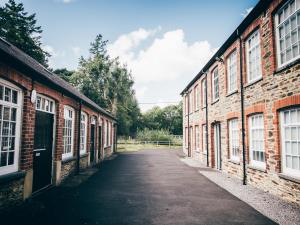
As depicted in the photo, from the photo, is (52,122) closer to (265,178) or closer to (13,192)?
(13,192)

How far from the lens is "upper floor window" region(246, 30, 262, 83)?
27.9 feet

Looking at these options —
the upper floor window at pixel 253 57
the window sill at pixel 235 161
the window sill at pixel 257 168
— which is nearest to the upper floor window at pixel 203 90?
the window sill at pixel 235 161

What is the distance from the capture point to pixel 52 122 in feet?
27.2

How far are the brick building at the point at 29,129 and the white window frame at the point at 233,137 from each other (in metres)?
7.38

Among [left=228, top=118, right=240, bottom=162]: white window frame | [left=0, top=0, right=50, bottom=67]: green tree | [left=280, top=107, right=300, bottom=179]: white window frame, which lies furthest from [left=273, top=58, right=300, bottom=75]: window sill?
[left=0, top=0, right=50, bottom=67]: green tree

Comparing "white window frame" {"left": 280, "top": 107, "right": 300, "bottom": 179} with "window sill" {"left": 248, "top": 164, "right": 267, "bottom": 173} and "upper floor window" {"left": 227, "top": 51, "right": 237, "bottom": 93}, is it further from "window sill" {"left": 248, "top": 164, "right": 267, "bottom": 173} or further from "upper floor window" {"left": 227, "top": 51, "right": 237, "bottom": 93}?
"upper floor window" {"left": 227, "top": 51, "right": 237, "bottom": 93}

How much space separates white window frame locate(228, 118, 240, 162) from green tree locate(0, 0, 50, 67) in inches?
1158

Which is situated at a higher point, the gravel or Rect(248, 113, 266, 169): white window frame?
Rect(248, 113, 266, 169): white window frame

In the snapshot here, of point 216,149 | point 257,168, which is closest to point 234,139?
point 257,168

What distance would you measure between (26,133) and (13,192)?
1.54m

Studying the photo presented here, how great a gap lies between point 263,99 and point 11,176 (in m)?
7.89

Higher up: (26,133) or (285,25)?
(285,25)

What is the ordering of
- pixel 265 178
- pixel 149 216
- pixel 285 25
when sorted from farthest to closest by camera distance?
pixel 265 178, pixel 285 25, pixel 149 216

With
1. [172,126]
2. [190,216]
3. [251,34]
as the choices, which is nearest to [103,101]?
[172,126]
